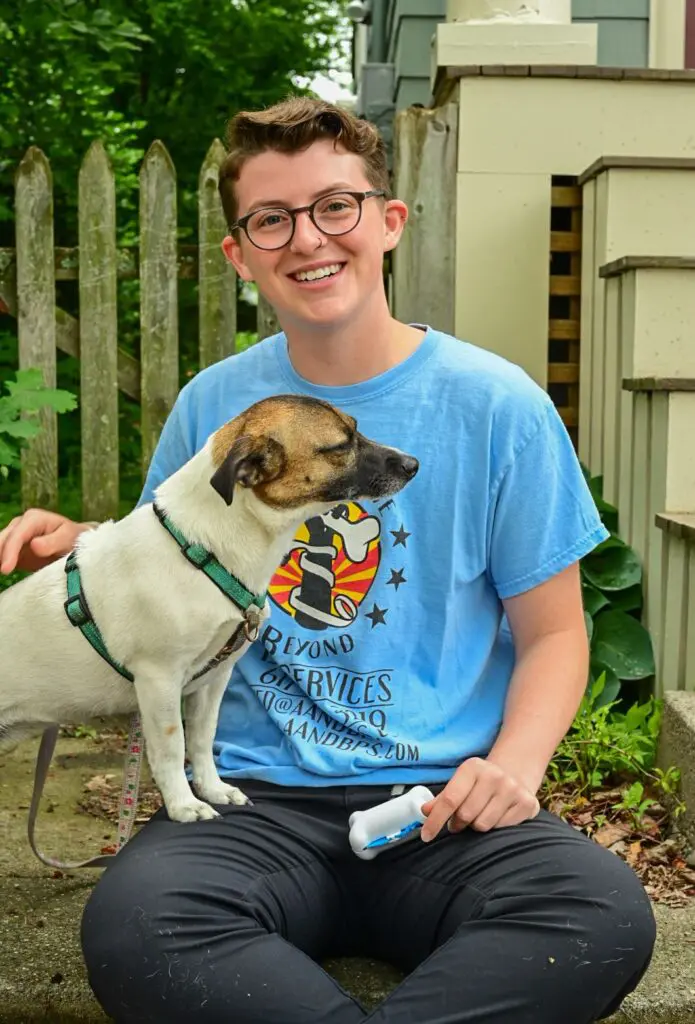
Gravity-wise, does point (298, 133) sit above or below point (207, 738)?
above

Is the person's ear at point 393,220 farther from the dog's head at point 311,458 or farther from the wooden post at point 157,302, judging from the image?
the wooden post at point 157,302

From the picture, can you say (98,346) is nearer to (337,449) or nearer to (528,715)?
(337,449)

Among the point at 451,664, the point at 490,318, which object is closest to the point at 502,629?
the point at 451,664

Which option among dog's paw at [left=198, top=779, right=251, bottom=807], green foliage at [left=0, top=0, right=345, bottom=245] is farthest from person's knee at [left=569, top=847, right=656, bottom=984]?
green foliage at [left=0, top=0, right=345, bottom=245]

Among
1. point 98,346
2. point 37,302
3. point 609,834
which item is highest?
point 37,302

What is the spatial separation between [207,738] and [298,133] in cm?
128

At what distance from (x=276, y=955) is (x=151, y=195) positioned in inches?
154

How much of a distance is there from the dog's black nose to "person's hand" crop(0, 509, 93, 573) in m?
0.80

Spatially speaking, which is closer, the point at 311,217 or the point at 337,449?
the point at 337,449

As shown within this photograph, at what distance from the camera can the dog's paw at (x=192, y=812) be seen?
8.73ft

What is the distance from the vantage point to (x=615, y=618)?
4285mm

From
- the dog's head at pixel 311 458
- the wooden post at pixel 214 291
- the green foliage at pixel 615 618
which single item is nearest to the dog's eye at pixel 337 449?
the dog's head at pixel 311 458

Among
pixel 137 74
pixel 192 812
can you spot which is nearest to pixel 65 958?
pixel 192 812

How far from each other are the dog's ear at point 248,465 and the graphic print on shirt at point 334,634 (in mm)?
319
